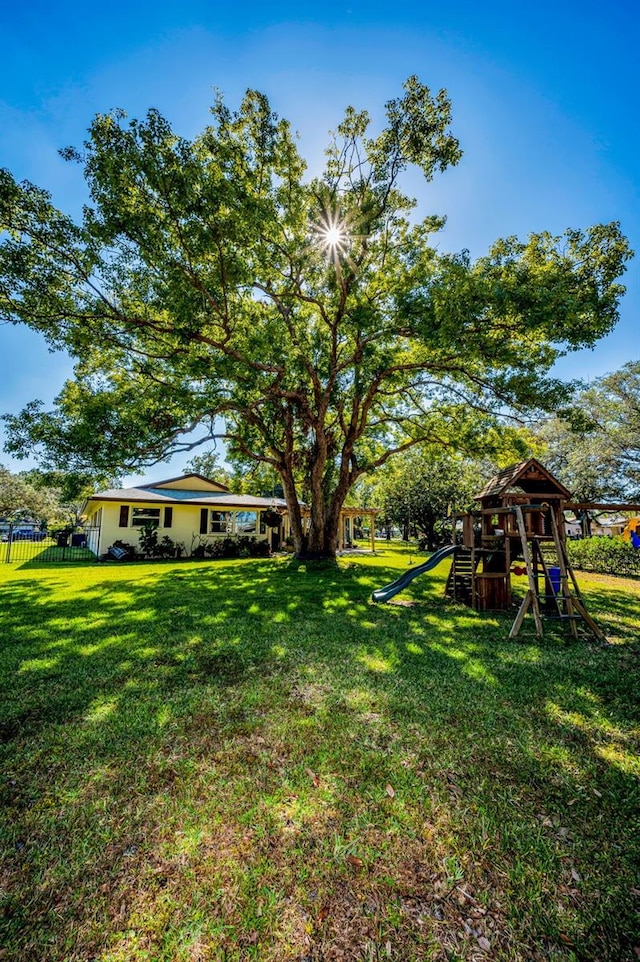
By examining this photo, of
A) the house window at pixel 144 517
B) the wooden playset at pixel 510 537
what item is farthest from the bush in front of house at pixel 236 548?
the wooden playset at pixel 510 537

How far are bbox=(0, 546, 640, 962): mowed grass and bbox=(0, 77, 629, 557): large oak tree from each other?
7.93 metres

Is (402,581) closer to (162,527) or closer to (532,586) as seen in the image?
(532,586)

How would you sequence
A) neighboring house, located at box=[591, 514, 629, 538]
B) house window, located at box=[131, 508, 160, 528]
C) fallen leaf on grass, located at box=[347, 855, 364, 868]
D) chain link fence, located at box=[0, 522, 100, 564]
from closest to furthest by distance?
fallen leaf on grass, located at box=[347, 855, 364, 868], neighboring house, located at box=[591, 514, 629, 538], chain link fence, located at box=[0, 522, 100, 564], house window, located at box=[131, 508, 160, 528]

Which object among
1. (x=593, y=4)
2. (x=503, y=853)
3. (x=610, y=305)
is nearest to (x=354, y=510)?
(x=610, y=305)

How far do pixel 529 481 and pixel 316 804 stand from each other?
293 inches

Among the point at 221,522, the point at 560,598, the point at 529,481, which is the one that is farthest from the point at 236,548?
the point at 560,598

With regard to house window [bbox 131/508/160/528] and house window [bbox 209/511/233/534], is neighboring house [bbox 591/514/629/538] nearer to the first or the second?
house window [bbox 209/511/233/534]

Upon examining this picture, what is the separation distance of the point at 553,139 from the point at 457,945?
1315cm

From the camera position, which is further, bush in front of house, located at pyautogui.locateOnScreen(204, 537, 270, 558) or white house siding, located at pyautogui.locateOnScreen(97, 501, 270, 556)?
bush in front of house, located at pyautogui.locateOnScreen(204, 537, 270, 558)

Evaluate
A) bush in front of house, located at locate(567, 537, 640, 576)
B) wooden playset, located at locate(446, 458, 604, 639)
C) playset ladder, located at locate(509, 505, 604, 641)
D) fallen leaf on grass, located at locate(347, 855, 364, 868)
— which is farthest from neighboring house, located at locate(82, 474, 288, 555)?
fallen leaf on grass, located at locate(347, 855, 364, 868)

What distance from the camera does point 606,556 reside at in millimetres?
15094

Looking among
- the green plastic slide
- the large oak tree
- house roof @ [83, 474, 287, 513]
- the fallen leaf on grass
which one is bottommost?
the fallen leaf on grass

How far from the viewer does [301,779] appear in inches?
103

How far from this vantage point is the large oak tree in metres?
9.21
